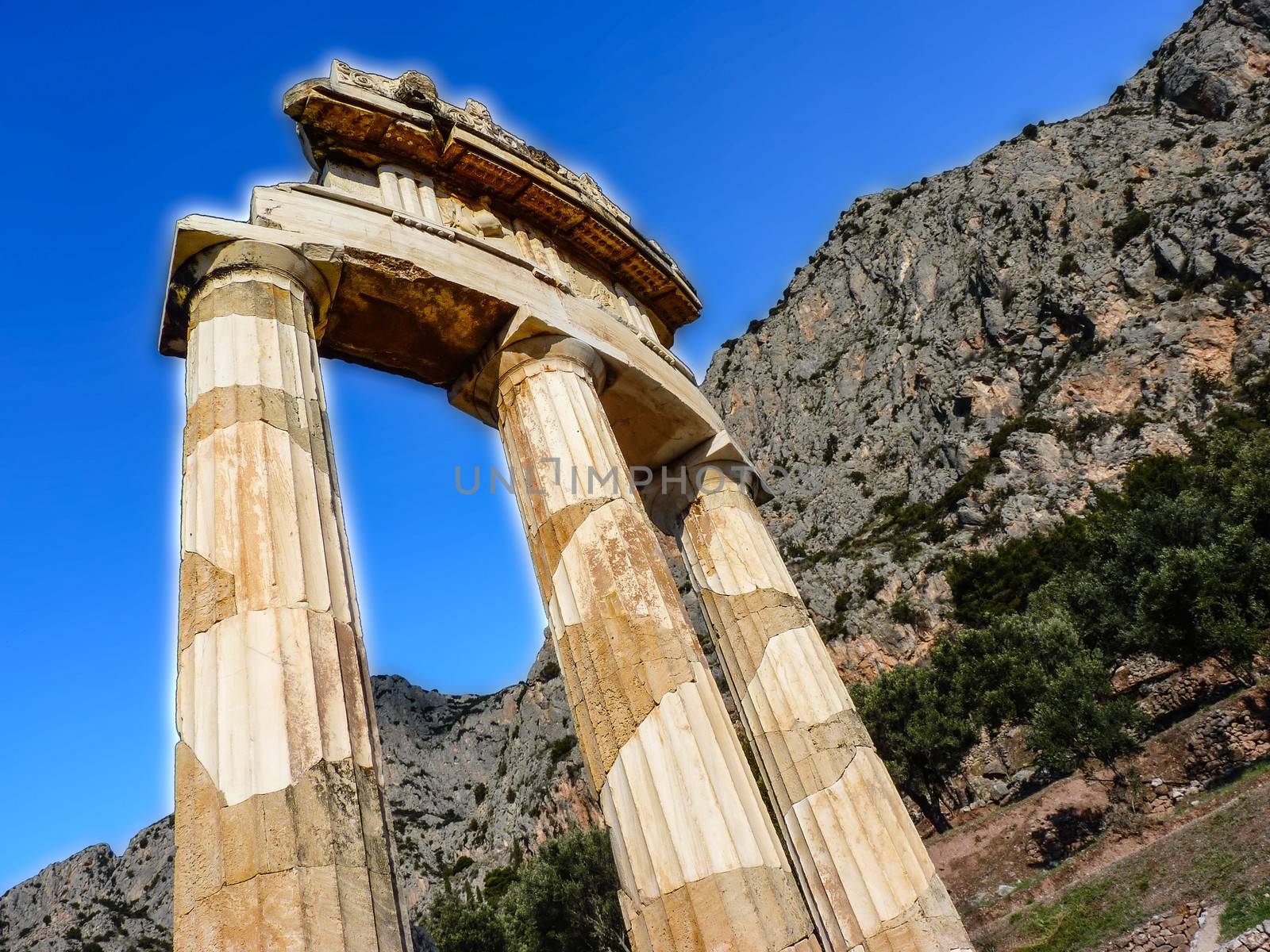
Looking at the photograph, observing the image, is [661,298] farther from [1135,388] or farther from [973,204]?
[973,204]

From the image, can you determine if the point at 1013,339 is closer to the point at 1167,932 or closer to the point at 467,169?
the point at 1167,932

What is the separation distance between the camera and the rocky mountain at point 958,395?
46.0 metres

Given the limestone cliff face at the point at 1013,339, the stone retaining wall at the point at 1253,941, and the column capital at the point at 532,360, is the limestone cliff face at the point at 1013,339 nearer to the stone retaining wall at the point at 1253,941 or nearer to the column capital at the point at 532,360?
the stone retaining wall at the point at 1253,941

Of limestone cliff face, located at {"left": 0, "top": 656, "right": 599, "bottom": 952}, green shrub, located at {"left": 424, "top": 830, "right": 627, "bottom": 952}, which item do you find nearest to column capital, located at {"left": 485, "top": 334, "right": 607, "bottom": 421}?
green shrub, located at {"left": 424, "top": 830, "right": 627, "bottom": 952}

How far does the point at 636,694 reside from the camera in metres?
6.24

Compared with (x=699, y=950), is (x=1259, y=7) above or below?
above

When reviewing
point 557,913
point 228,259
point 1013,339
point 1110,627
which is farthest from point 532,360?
point 1013,339

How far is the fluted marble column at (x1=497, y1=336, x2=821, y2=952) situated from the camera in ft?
17.5

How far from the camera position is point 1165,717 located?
2897 centimetres

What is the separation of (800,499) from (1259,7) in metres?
48.3

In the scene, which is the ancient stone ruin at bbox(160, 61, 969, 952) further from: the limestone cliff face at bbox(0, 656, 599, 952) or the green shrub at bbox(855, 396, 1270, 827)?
the limestone cliff face at bbox(0, 656, 599, 952)

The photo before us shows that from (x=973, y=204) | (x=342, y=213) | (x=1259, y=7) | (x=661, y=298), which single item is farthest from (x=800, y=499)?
(x=342, y=213)

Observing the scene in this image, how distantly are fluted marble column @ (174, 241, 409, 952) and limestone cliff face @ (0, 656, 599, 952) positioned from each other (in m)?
39.7

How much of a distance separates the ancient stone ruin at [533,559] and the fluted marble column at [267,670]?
16 mm
